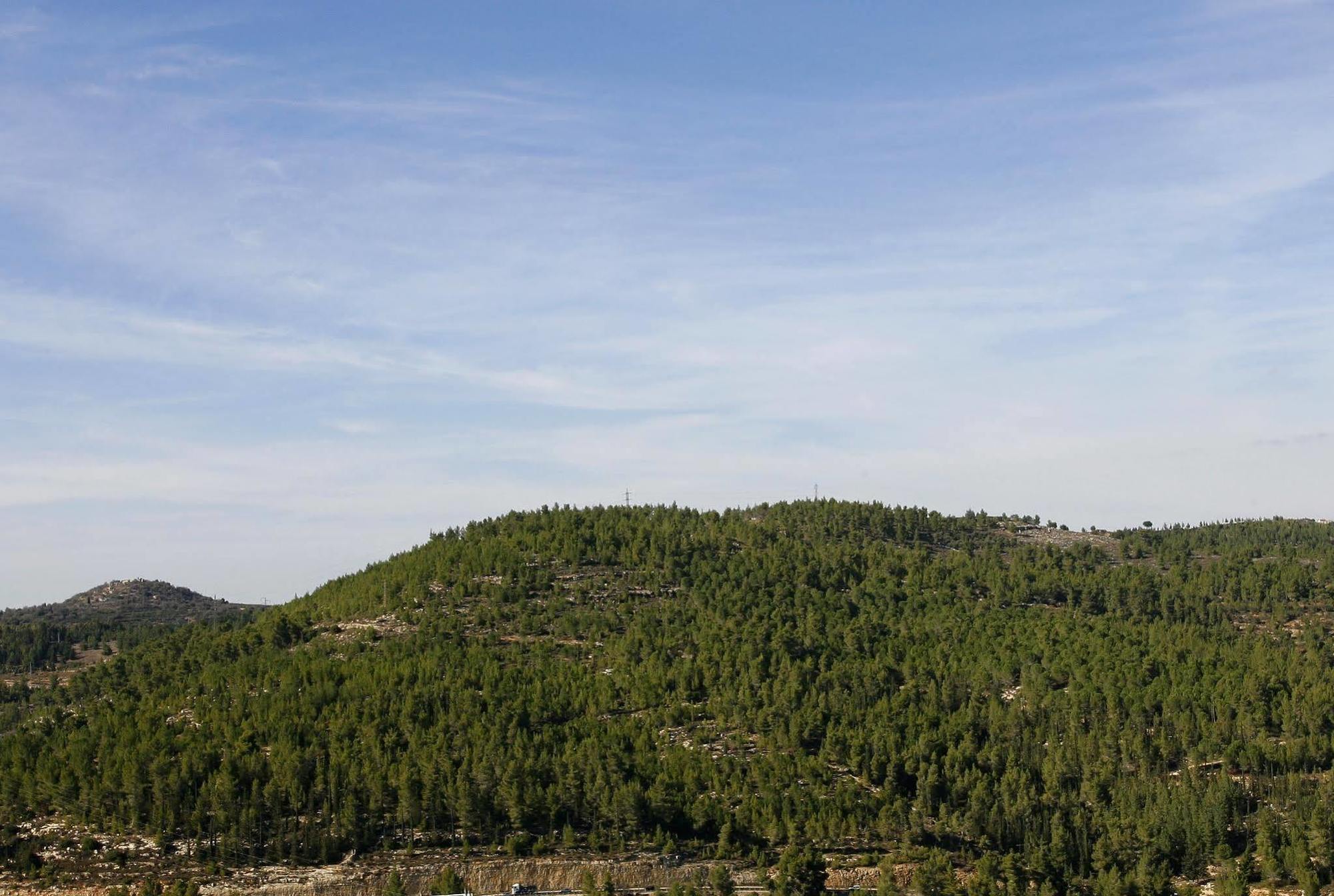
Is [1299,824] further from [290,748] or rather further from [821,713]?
[290,748]

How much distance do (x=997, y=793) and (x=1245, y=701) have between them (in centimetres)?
5196

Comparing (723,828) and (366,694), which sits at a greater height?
(366,694)

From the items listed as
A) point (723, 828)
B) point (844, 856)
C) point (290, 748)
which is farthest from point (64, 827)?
point (844, 856)

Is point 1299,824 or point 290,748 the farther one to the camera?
point 290,748

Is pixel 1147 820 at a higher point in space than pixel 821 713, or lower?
lower

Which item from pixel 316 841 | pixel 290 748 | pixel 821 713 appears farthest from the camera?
pixel 821 713

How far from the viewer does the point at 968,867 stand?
154250 millimetres

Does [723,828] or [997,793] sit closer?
[723,828]

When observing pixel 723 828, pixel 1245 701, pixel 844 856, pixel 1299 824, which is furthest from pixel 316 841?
pixel 1245 701

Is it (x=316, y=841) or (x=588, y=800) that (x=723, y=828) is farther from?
(x=316, y=841)

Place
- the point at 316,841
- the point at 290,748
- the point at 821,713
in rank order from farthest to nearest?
the point at 821,713
the point at 290,748
the point at 316,841

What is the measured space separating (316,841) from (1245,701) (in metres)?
135

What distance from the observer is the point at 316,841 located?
151000 millimetres

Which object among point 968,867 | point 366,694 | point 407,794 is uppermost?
point 366,694
